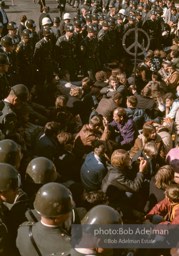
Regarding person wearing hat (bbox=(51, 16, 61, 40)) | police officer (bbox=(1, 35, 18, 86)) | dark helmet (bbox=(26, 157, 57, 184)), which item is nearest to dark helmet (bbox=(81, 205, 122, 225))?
dark helmet (bbox=(26, 157, 57, 184))

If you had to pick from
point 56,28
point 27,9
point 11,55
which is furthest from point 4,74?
point 27,9

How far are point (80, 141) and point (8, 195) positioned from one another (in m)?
2.84

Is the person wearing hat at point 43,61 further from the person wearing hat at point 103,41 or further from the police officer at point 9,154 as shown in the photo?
the police officer at point 9,154

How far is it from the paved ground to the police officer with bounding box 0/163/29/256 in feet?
55.6

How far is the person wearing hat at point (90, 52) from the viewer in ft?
37.7

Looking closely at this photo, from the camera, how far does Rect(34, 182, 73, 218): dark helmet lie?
11.6 feet

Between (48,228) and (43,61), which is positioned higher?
(48,228)

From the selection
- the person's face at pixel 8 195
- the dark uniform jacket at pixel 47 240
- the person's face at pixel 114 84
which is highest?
the person's face at pixel 8 195

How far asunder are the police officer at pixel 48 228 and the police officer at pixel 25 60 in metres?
5.92

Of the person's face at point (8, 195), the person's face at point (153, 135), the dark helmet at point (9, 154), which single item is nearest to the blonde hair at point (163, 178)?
the person's face at point (153, 135)

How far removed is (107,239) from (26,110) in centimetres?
346

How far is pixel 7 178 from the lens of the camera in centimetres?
395

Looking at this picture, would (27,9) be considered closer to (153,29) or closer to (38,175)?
(153,29)

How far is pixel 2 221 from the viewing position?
12.4 ft
